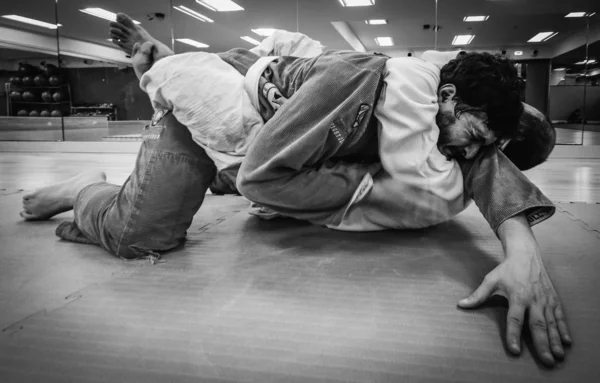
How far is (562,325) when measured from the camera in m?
0.84

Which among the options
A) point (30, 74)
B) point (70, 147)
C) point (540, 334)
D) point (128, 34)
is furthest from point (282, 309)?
point (30, 74)

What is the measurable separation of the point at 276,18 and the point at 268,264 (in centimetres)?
601

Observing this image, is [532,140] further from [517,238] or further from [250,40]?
[250,40]

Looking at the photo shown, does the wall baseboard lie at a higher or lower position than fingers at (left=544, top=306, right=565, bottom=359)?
higher

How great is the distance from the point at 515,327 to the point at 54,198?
177 cm

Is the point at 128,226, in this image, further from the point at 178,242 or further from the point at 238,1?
the point at 238,1

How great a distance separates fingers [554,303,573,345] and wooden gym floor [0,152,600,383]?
3cm

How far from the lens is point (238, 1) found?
625cm

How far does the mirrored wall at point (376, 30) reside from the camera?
5629 mm

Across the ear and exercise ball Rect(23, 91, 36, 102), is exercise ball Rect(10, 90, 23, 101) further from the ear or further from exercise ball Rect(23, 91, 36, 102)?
the ear

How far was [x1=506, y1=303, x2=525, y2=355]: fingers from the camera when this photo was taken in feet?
2.55

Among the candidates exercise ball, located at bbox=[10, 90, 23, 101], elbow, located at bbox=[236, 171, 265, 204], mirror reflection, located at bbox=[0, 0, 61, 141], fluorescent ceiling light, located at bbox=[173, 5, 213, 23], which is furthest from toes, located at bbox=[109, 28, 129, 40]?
exercise ball, located at bbox=[10, 90, 23, 101]

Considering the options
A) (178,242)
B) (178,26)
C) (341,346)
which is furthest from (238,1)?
(341,346)

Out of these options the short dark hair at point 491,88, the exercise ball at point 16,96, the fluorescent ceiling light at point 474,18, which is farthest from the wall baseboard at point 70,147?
the exercise ball at point 16,96
